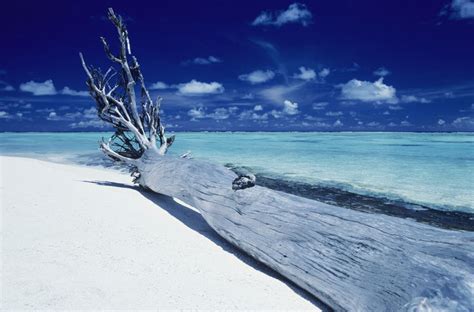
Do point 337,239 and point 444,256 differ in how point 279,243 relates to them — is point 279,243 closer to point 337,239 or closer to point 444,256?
point 337,239

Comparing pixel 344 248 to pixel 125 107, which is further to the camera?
pixel 125 107

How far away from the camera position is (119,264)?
298 cm

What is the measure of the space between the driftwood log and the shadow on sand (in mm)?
132

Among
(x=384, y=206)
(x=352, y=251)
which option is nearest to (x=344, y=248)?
(x=352, y=251)

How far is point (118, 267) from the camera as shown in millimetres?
2916

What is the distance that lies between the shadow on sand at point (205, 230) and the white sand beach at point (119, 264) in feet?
0.06

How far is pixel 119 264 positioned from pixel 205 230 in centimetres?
165

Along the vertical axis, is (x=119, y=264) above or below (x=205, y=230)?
above

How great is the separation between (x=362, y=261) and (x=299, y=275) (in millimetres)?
626

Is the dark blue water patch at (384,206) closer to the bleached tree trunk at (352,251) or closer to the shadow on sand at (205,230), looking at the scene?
the shadow on sand at (205,230)

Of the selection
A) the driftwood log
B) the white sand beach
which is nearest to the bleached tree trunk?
the driftwood log

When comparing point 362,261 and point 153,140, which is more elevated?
point 153,140

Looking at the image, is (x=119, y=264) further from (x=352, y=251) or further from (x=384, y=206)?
(x=384, y=206)

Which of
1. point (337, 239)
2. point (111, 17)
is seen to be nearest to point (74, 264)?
point (337, 239)
